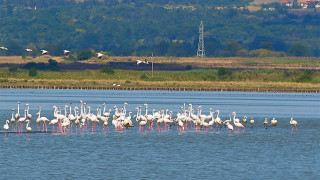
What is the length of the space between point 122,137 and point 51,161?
9697 mm

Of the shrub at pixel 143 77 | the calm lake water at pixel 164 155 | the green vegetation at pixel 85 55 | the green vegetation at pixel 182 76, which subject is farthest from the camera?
the green vegetation at pixel 85 55

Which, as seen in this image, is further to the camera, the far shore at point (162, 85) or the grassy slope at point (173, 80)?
the grassy slope at point (173, 80)

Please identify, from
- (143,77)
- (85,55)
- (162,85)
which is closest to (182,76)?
(143,77)

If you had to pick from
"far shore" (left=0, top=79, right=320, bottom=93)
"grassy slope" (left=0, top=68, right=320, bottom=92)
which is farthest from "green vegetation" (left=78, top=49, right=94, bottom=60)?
"far shore" (left=0, top=79, right=320, bottom=93)

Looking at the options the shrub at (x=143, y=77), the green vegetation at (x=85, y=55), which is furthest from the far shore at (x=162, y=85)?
the green vegetation at (x=85, y=55)

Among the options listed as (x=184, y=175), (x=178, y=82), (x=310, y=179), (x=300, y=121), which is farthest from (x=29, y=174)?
(x=178, y=82)

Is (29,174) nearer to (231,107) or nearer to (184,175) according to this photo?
(184,175)

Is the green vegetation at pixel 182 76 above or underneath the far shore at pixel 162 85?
above

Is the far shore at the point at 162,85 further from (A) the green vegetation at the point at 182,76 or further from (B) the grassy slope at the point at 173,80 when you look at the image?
(A) the green vegetation at the point at 182,76

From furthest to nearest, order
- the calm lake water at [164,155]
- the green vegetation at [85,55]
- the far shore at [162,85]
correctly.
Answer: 1. the green vegetation at [85,55]
2. the far shore at [162,85]
3. the calm lake water at [164,155]

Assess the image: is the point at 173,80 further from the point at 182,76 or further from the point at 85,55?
the point at 85,55

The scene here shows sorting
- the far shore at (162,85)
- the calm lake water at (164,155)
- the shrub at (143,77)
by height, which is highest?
the shrub at (143,77)

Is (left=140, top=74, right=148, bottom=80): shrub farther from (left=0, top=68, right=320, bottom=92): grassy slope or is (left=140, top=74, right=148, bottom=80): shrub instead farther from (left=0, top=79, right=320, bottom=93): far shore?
(left=0, top=79, right=320, bottom=93): far shore

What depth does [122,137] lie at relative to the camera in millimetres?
42500
